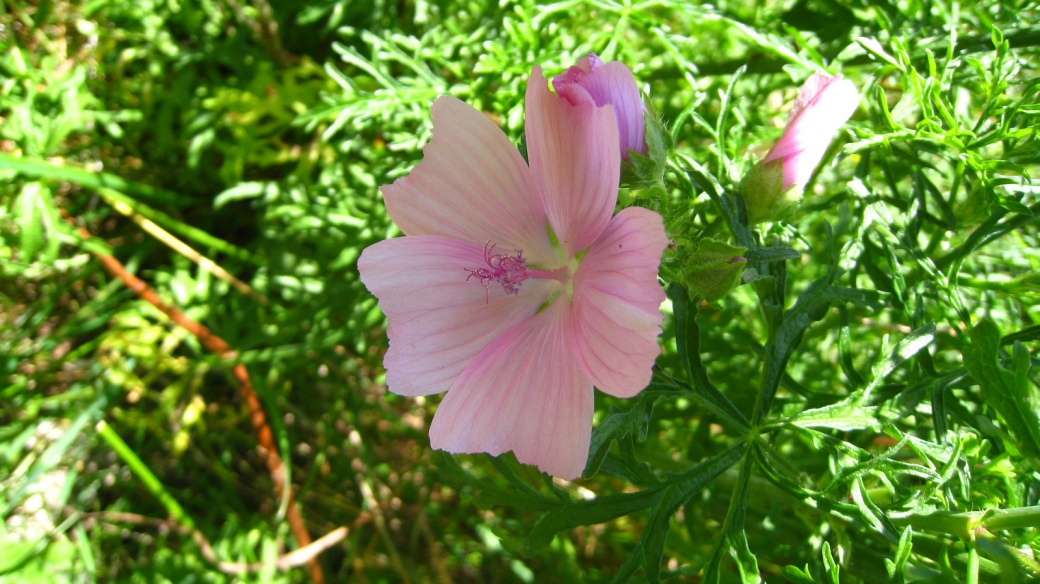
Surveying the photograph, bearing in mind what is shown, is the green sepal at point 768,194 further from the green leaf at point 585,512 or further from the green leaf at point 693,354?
the green leaf at point 585,512

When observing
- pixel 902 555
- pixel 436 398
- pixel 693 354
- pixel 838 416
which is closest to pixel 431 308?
pixel 693 354

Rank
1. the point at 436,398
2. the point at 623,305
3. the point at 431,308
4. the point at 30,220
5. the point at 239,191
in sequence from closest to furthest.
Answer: the point at 623,305
the point at 431,308
the point at 30,220
the point at 239,191
the point at 436,398

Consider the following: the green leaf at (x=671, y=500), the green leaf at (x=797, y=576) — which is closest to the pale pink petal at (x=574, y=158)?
the green leaf at (x=671, y=500)

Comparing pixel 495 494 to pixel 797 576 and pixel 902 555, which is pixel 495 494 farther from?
pixel 902 555

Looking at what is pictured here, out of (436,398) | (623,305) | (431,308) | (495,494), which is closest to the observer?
(623,305)

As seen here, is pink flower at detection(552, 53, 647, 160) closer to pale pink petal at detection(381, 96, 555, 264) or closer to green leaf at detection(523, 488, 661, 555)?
pale pink petal at detection(381, 96, 555, 264)

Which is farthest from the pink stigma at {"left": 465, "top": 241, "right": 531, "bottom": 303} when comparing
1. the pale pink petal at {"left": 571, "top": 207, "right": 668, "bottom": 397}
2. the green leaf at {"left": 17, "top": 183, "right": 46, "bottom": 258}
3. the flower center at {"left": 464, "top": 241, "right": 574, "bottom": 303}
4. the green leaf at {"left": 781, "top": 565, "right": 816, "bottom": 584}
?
the green leaf at {"left": 17, "top": 183, "right": 46, "bottom": 258}
